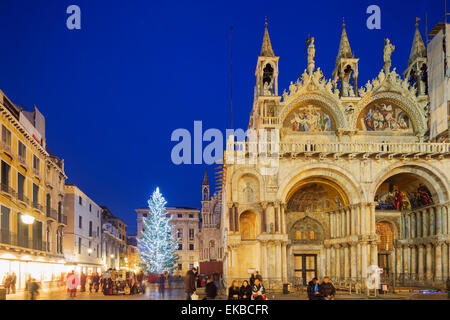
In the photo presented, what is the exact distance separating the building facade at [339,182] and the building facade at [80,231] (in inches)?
720

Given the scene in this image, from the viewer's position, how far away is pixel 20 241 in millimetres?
30609

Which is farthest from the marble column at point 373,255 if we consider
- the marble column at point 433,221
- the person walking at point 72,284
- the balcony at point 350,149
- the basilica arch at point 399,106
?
the person walking at point 72,284

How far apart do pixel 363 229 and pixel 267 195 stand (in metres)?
7.07

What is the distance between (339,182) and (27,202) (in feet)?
→ 72.5

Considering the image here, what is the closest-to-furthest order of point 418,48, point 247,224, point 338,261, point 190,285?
point 190,285, point 247,224, point 338,261, point 418,48

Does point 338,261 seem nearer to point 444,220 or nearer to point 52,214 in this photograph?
point 444,220

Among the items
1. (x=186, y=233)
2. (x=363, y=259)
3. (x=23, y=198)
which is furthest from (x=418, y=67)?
(x=186, y=233)

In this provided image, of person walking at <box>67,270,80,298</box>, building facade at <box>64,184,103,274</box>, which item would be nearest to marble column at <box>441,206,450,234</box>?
person walking at <box>67,270,80,298</box>

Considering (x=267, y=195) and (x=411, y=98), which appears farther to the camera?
(x=411, y=98)

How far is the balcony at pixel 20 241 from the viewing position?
27597 mm
